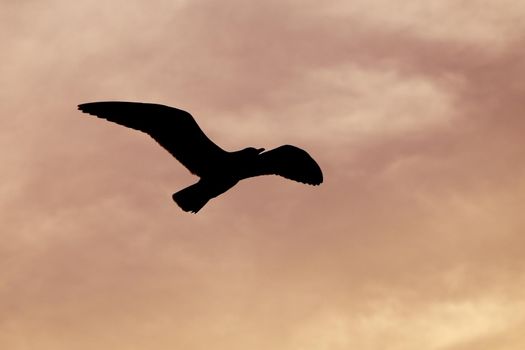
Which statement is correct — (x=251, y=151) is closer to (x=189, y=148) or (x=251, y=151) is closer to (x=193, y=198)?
(x=189, y=148)

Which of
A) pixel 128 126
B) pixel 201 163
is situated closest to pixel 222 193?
pixel 201 163

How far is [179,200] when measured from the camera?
1582 cm

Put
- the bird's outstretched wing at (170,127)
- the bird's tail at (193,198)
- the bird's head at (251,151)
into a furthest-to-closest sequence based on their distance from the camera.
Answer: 1. the bird's head at (251,151)
2. the bird's tail at (193,198)
3. the bird's outstretched wing at (170,127)

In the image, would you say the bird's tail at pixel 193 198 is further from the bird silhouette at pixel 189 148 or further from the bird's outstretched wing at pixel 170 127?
the bird's outstretched wing at pixel 170 127

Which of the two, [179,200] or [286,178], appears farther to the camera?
[286,178]

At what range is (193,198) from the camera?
15797mm

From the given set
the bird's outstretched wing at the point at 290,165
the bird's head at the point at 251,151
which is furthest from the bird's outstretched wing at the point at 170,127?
the bird's outstretched wing at the point at 290,165

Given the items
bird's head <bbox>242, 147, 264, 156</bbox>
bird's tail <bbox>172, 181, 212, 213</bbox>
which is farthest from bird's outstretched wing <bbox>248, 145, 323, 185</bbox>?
bird's tail <bbox>172, 181, 212, 213</bbox>

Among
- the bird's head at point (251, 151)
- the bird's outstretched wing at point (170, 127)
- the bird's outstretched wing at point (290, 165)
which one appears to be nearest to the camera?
the bird's outstretched wing at point (170, 127)

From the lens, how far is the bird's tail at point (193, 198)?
15781mm

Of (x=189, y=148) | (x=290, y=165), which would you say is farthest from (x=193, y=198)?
(x=290, y=165)

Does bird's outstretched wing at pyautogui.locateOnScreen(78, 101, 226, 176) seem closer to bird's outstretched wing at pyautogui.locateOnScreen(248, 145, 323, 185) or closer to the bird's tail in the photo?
the bird's tail

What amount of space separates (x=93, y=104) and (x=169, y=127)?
1403 millimetres

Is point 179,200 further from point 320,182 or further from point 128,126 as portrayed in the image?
point 320,182
